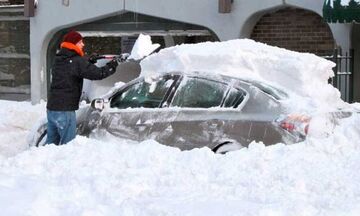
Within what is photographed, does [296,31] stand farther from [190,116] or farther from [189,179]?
[189,179]

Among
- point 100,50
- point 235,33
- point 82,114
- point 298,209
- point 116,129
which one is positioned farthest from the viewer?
point 100,50

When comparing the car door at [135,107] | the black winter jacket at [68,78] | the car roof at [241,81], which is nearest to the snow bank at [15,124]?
the black winter jacket at [68,78]

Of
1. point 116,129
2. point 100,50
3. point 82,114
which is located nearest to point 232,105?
point 116,129

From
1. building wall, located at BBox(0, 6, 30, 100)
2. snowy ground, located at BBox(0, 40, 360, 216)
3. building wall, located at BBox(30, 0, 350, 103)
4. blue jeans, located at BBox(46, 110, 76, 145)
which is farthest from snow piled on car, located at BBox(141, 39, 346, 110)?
building wall, located at BBox(0, 6, 30, 100)

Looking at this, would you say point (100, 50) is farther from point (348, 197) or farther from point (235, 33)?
point (348, 197)

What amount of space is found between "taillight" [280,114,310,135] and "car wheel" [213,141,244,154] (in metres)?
0.54

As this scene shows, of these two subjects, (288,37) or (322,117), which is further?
(288,37)

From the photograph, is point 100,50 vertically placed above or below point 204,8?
below

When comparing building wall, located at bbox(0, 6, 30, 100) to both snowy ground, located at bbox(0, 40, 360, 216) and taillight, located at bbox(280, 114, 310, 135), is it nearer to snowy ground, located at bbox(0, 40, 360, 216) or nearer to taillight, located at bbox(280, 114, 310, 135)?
snowy ground, located at bbox(0, 40, 360, 216)

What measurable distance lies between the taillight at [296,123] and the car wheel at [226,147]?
1.77 feet

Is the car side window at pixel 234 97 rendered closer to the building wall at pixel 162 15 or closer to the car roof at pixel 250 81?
the car roof at pixel 250 81

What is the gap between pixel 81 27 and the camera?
15586 millimetres

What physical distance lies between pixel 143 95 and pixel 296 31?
6.77m

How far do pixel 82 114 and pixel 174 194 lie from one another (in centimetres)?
315
